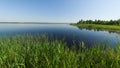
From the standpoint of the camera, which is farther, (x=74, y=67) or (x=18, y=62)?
(x=18, y=62)

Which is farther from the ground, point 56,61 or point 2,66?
point 56,61

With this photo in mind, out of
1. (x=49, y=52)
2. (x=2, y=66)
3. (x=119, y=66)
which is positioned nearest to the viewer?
(x=119, y=66)

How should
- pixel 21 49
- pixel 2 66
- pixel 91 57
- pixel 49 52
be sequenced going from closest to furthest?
1. pixel 2 66
2. pixel 91 57
3. pixel 49 52
4. pixel 21 49

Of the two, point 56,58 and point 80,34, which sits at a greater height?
point 56,58

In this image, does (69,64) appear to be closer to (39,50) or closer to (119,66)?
(119,66)

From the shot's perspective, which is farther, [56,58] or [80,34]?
[80,34]

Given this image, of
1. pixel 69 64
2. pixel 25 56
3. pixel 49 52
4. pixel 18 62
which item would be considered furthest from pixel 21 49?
pixel 69 64

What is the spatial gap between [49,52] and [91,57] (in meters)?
2.31

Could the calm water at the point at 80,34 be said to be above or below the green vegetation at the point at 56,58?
below

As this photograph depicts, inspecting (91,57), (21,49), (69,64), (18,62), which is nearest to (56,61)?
(69,64)

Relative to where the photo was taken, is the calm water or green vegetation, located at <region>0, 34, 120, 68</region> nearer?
green vegetation, located at <region>0, 34, 120, 68</region>

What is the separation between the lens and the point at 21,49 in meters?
8.18

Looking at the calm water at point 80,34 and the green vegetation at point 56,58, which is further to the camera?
the calm water at point 80,34

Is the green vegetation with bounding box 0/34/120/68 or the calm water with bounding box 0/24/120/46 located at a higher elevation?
the green vegetation with bounding box 0/34/120/68
